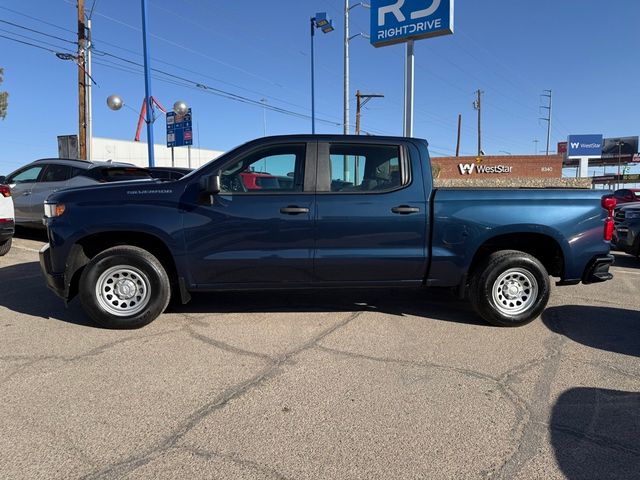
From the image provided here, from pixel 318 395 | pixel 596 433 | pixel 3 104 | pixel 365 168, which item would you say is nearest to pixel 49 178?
pixel 365 168

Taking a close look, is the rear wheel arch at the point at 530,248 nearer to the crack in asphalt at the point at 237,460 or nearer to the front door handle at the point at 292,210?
the front door handle at the point at 292,210

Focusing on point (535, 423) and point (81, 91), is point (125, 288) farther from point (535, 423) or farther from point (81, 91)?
point (81, 91)

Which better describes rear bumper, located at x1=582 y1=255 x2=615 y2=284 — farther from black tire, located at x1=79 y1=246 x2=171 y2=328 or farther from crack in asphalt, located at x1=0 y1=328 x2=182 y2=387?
crack in asphalt, located at x1=0 y1=328 x2=182 y2=387

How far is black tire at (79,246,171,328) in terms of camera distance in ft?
14.8

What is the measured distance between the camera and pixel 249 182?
459 cm

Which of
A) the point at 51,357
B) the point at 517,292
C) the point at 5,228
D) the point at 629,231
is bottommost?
the point at 51,357

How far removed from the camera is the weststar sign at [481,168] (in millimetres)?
50969

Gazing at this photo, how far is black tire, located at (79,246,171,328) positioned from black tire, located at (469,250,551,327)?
10.3 ft

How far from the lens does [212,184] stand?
4.29m

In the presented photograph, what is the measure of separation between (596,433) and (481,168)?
51.8 metres

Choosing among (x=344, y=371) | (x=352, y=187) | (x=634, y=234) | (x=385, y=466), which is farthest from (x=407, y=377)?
(x=634, y=234)

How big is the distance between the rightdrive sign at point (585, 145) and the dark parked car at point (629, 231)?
228 ft

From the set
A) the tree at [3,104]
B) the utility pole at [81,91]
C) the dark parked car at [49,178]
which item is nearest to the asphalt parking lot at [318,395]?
the dark parked car at [49,178]

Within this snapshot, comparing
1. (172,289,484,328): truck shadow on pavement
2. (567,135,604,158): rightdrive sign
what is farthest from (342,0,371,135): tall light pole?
(567,135,604,158): rightdrive sign
